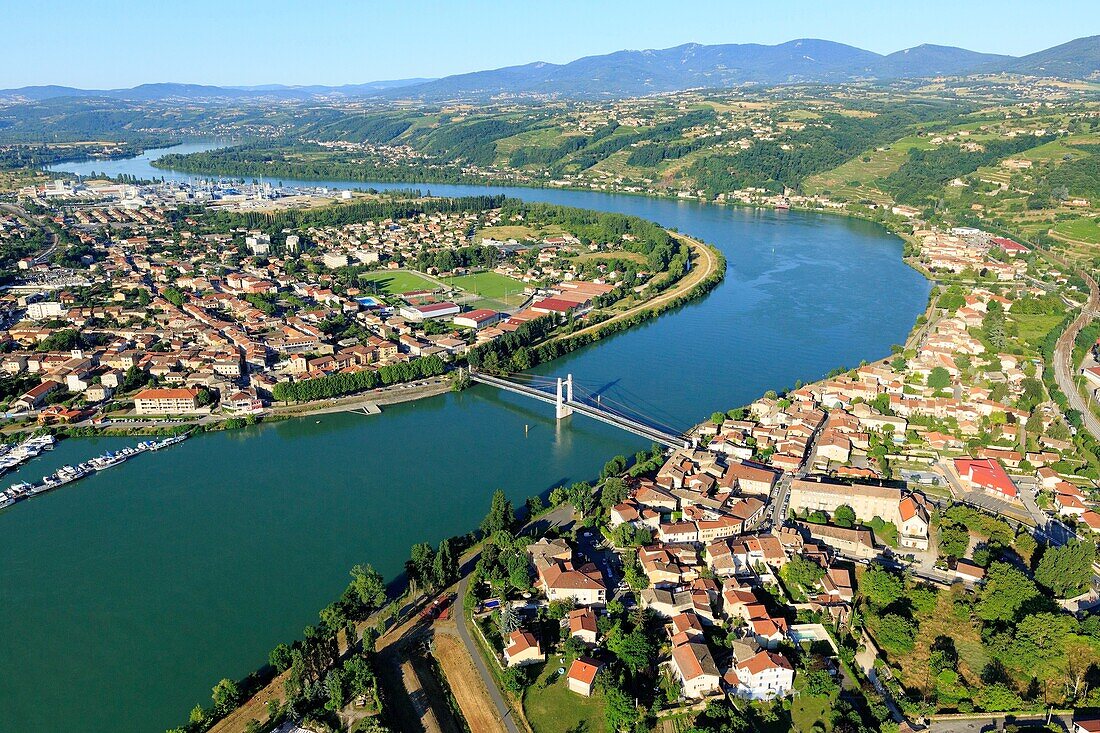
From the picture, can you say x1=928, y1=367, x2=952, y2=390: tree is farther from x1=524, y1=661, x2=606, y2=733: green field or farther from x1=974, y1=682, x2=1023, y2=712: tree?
x1=524, y1=661, x2=606, y2=733: green field

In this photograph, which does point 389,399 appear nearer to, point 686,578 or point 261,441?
point 261,441

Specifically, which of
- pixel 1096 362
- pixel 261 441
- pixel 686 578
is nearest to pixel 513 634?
pixel 686 578

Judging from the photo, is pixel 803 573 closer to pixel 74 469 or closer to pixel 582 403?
pixel 582 403

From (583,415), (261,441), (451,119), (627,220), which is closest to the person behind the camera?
(261,441)

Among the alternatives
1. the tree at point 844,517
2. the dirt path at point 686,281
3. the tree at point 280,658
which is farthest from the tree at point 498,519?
the dirt path at point 686,281

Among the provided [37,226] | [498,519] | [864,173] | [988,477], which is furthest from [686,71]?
[498,519]

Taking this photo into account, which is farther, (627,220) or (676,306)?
(627,220)
